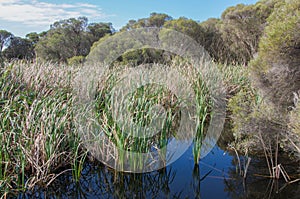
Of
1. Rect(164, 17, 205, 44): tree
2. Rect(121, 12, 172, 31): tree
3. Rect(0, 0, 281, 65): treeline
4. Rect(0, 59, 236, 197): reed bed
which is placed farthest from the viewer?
Rect(121, 12, 172, 31): tree

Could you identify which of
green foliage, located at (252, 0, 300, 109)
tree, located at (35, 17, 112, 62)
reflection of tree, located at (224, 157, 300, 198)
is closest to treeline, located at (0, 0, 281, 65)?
tree, located at (35, 17, 112, 62)

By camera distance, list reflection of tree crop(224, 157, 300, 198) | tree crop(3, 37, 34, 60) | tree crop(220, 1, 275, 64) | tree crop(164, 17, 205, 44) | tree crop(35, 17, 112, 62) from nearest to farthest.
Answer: reflection of tree crop(224, 157, 300, 198) → tree crop(164, 17, 205, 44) → tree crop(220, 1, 275, 64) → tree crop(3, 37, 34, 60) → tree crop(35, 17, 112, 62)

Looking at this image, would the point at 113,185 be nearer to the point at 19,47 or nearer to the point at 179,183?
the point at 179,183

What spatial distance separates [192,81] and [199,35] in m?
9.12

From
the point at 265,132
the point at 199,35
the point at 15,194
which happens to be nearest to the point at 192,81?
the point at 265,132

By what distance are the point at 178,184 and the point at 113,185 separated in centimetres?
66

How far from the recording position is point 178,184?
2963 mm

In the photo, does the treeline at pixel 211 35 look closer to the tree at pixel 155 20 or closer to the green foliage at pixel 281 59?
the tree at pixel 155 20

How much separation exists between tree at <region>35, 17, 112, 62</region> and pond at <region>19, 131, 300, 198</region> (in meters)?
Result: 17.6

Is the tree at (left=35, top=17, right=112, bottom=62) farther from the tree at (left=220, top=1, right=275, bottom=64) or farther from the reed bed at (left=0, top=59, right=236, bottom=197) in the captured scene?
the reed bed at (left=0, top=59, right=236, bottom=197)

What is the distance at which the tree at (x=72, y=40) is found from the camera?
2009cm

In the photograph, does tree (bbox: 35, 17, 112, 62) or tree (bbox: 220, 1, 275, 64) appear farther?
tree (bbox: 35, 17, 112, 62)

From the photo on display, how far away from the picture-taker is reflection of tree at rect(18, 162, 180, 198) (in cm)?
276

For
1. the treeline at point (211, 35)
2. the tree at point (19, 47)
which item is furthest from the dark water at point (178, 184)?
the tree at point (19, 47)
